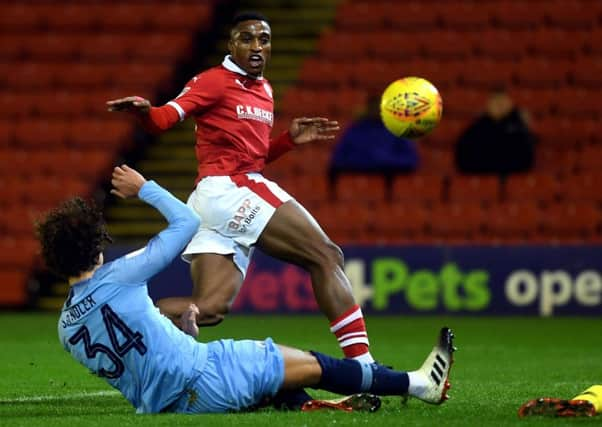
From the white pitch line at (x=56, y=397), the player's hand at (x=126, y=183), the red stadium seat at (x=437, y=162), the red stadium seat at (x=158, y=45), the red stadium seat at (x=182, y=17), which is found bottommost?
the white pitch line at (x=56, y=397)

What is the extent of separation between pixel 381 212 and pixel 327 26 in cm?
421

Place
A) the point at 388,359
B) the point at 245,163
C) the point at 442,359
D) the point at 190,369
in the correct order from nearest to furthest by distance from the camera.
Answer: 1. the point at 190,369
2. the point at 442,359
3. the point at 245,163
4. the point at 388,359

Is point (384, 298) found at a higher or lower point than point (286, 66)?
lower

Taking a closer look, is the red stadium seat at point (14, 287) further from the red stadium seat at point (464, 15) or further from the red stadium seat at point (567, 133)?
the red stadium seat at point (464, 15)

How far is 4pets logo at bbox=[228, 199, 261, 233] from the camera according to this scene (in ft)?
24.0

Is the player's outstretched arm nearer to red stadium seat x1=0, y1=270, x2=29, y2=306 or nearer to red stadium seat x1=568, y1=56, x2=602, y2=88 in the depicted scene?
red stadium seat x1=0, y1=270, x2=29, y2=306

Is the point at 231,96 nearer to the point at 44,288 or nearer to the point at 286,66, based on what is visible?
the point at 44,288

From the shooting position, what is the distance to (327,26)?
18.1 meters

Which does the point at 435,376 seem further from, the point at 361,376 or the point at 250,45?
the point at 250,45

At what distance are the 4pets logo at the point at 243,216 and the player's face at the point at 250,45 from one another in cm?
89

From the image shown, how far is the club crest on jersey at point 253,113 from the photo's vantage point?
7.61 metres

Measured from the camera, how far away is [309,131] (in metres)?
7.96

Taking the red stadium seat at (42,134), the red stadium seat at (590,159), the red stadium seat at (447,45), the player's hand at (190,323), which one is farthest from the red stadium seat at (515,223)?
the player's hand at (190,323)

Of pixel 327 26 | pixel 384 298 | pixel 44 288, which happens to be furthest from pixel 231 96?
pixel 327 26
